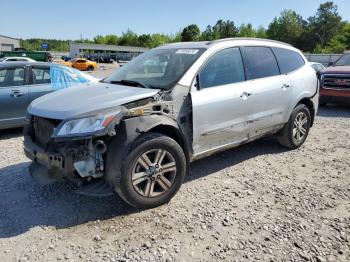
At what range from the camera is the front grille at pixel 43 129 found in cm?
352

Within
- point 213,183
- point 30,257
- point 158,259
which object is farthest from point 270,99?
point 30,257

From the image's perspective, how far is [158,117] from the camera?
3598mm

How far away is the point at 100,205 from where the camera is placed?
3.79 m

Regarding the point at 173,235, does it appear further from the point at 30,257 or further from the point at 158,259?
the point at 30,257

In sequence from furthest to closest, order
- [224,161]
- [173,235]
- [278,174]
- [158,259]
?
[224,161] → [278,174] → [173,235] → [158,259]

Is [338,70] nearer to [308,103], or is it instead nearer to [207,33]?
[308,103]

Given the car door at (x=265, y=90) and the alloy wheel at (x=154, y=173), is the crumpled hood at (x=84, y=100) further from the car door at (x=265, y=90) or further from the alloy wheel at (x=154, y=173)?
the car door at (x=265, y=90)

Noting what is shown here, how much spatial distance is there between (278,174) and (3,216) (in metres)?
3.48

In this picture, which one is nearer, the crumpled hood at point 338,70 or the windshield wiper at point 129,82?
the windshield wiper at point 129,82

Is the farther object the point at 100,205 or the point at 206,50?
the point at 206,50

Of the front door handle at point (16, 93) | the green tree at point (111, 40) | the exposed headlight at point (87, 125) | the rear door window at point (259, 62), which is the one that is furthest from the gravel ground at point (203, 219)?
the green tree at point (111, 40)

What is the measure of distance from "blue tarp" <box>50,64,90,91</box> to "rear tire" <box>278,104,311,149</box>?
4487 millimetres

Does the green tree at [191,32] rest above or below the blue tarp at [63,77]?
above

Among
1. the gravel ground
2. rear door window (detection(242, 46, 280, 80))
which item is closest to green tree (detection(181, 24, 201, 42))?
rear door window (detection(242, 46, 280, 80))
